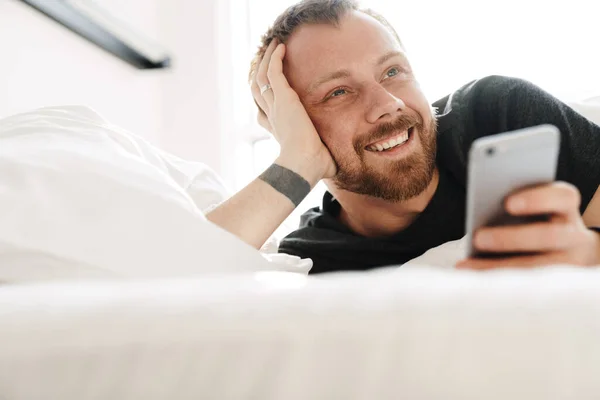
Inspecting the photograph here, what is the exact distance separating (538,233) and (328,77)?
2.31 feet

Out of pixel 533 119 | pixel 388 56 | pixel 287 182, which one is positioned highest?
pixel 388 56

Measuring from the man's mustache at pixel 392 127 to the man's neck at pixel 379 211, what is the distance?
0.12m

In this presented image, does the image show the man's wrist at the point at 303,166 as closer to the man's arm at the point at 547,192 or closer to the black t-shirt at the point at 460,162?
the black t-shirt at the point at 460,162

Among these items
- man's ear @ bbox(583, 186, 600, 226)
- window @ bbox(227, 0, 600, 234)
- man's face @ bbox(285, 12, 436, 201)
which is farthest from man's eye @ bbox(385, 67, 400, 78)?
window @ bbox(227, 0, 600, 234)

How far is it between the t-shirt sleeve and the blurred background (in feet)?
1.69

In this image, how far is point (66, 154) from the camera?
Answer: 59cm

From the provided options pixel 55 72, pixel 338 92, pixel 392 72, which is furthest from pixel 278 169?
pixel 55 72

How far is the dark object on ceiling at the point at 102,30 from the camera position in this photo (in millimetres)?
1384

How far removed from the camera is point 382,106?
3.34 feet

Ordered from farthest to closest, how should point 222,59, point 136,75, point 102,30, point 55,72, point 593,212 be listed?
point 222,59
point 136,75
point 102,30
point 55,72
point 593,212

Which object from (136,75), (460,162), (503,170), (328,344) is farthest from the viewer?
(136,75)

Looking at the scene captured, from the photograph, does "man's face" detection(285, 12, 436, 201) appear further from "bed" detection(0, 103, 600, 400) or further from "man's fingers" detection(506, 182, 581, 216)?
"bed" detection(0, 103, 600, 400)

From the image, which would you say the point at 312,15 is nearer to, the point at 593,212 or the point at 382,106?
the point at 382,106

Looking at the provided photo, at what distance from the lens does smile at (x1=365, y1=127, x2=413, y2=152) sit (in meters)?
1.04
